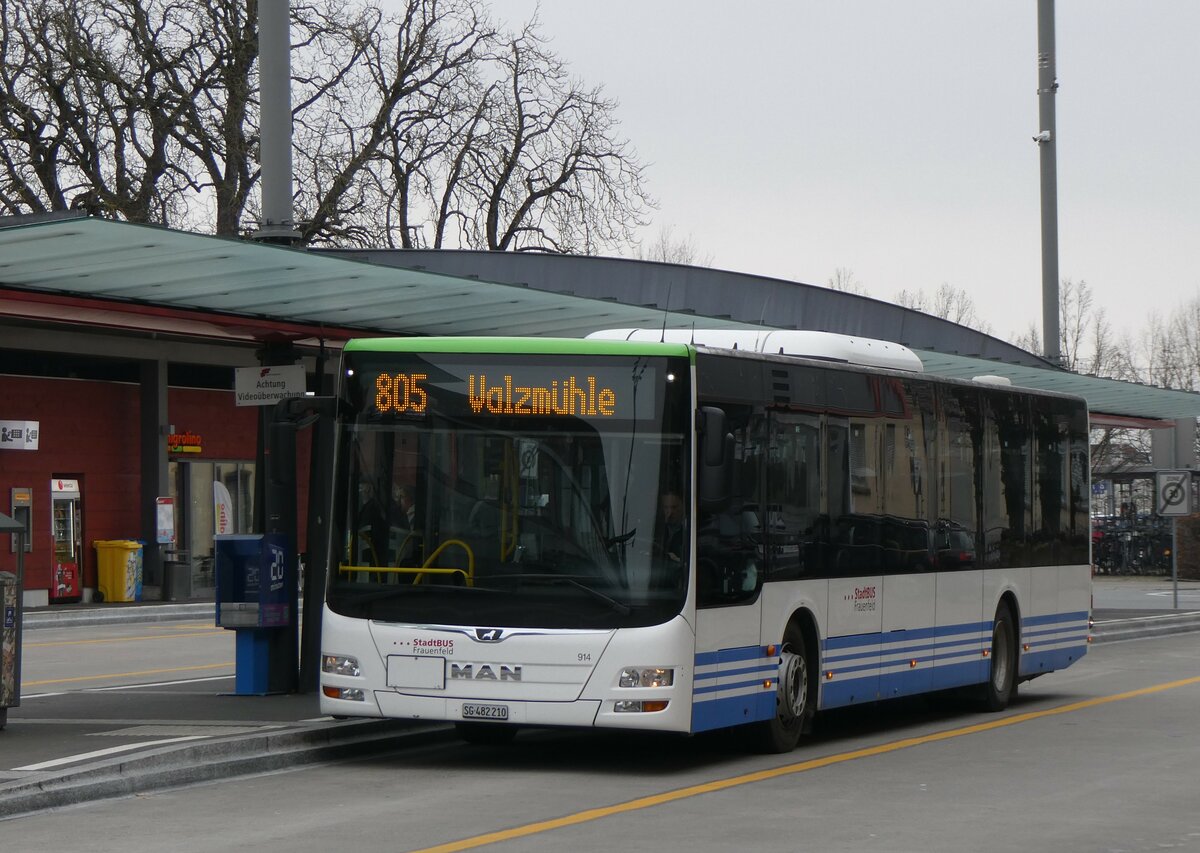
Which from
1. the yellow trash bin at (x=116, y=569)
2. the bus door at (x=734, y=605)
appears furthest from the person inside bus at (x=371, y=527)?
the yellow trash bin at (x=116, y=569)

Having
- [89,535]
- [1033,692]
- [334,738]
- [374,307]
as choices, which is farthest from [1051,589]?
[89,535]

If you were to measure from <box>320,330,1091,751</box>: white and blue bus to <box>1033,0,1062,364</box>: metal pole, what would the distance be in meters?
12.6

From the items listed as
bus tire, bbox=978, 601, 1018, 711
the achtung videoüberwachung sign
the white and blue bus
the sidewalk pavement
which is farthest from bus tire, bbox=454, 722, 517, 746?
bus tire, bbox=978, 601, 1018, 711

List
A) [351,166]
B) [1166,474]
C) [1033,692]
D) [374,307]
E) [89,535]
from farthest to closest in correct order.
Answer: [351,166]
[89,535]
[1166,474]
[1033,692]
[374,307]

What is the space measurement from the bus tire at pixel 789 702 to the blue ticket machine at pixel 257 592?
158 inches

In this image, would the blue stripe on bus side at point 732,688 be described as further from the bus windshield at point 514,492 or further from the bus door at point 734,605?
the bus windshield at point 514,492

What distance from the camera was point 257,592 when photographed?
1492cm

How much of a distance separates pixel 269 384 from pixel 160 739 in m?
3.88

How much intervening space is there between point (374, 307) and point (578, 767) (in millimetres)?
6163

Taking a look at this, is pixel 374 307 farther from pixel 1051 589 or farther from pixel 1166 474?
pixel 1166 474

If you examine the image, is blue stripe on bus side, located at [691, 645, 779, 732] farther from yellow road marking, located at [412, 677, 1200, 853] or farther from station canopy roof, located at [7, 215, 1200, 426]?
station canopy roof, located at [7, 215, 1200, 426]

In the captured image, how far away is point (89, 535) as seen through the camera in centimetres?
3444

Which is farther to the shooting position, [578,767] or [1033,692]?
[1033,692]

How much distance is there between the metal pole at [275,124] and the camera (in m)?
14.7
